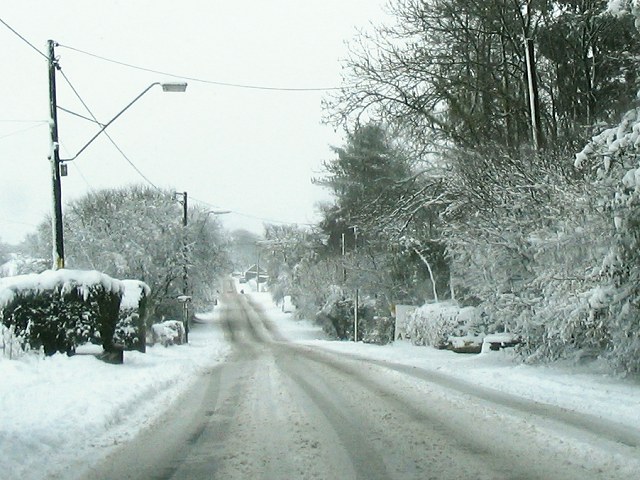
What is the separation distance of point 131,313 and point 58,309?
4.37 metres

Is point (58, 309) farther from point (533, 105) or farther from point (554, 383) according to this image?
point (533, 105)

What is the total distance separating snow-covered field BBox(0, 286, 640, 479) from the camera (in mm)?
7703

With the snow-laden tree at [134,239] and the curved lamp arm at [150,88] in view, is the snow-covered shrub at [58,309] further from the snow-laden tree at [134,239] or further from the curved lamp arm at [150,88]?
the snow-laden tree at [134,239]

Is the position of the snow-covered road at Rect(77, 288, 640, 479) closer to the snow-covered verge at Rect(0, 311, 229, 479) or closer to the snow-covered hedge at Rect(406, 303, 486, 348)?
the snow-covered verge at Rect(0, 311, 229, 479)

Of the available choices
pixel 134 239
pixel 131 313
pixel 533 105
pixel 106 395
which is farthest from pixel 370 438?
pixel 134 239

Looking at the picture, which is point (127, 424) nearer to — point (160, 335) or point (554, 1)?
point (554, 1)

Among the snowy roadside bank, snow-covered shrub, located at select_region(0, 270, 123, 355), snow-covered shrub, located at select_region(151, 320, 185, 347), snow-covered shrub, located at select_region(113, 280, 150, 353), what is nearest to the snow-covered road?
the snowy roadside bank

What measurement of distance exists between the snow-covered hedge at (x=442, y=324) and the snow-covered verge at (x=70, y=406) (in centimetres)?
1260

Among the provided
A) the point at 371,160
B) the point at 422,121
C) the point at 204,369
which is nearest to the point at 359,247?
the point at 371,160

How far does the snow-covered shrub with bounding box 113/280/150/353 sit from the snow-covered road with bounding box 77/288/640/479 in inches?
284

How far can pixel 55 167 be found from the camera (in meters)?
18.9

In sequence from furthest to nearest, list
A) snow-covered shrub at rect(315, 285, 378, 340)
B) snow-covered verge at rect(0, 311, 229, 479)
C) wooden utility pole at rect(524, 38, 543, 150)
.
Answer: snow-covered shrub at rect(315, 285, 378, 340), wooden utility pole at rect(524, 38, 543, 150), snow-covered verge at rect(0, 311, 229, 479)

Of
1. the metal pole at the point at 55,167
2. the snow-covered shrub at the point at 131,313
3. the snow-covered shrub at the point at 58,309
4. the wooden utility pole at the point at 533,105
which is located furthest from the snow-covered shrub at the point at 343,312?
the snow-covered shrub at the point at 58,309

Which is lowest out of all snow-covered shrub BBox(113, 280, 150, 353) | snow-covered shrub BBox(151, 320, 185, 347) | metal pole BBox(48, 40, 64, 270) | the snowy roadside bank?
the snowy roadside bank
